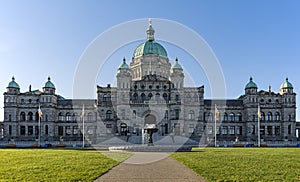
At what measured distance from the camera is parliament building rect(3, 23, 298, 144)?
78.8 metres

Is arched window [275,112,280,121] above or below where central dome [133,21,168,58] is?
below

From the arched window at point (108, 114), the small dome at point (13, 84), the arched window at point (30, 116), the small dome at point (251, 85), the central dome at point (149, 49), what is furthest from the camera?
the central dome at point (149, 49)

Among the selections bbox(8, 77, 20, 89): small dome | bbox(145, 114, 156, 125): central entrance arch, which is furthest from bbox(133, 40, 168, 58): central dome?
bbox(8, 77, 20, 89): small dome

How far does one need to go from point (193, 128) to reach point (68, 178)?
66.5 metres

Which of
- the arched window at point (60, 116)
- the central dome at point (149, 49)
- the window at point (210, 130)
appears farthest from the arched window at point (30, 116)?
the window at point (210, 130)

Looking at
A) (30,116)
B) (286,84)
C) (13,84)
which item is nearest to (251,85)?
(286,84)

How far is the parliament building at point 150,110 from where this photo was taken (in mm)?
78750

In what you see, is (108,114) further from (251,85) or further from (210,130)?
(251,85)

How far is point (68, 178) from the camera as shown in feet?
52.9

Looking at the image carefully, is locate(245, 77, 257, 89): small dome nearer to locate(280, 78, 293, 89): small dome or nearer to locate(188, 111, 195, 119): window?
locate(280, 78, 293, 89): small dome

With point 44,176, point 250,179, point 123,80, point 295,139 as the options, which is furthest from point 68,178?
point 295,139

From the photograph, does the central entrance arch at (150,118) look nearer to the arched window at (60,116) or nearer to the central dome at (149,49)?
the central dome at (149,49)

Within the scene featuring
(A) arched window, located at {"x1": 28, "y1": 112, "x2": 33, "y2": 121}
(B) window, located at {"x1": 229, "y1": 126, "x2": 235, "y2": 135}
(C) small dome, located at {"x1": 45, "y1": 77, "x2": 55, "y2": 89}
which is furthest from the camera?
(B) window, located at {"x1": 229, "y1": 126, "x2": 235, "y2": 135}

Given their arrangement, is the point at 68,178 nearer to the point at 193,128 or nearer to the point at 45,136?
the point at 193,128
